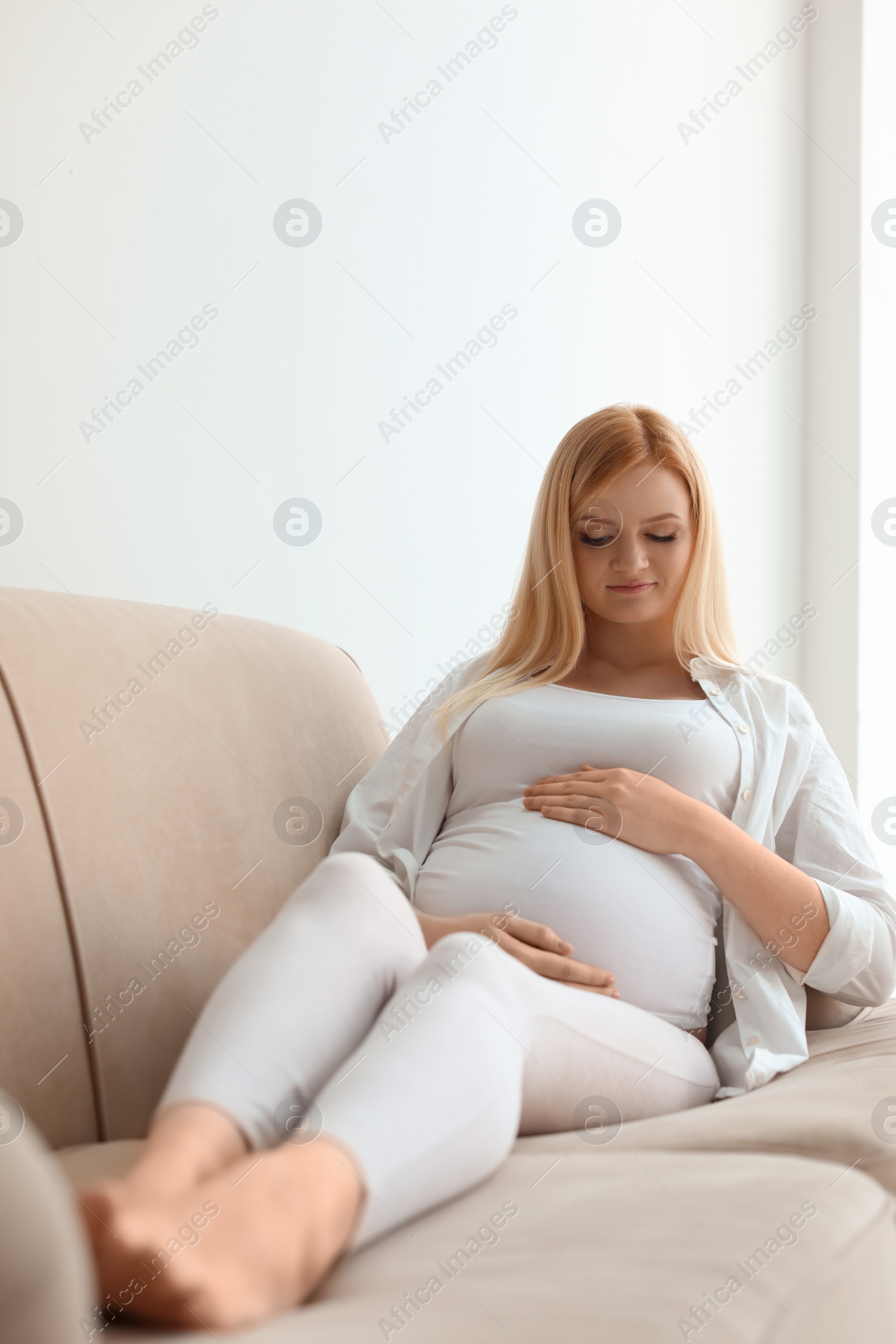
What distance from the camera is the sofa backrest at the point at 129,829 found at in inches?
36.0

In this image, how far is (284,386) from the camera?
1756 millimetres

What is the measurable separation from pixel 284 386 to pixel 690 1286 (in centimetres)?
149

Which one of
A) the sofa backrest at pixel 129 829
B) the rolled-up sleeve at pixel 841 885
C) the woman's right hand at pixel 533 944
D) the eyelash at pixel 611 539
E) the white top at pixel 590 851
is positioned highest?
the eyelash at pixel 611 539

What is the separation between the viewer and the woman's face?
1.35 m

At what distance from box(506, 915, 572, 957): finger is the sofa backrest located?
0.28 meters

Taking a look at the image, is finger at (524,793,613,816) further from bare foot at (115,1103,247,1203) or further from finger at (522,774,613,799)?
bare foot at (115,1103,247,1203)

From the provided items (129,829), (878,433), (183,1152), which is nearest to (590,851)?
(129,829)

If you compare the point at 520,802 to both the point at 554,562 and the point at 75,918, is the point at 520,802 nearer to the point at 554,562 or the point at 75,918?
the point at 554,562

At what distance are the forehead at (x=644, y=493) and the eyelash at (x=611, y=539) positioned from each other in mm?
25

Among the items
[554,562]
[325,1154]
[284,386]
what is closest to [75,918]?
[325,1154]

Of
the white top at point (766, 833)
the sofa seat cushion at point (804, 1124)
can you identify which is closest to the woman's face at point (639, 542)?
the white top at point (766, 833)

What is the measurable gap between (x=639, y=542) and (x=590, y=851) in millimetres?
422

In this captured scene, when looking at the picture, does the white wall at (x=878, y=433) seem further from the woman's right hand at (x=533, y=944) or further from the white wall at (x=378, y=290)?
the woman's right hand at (x=533, y=944)

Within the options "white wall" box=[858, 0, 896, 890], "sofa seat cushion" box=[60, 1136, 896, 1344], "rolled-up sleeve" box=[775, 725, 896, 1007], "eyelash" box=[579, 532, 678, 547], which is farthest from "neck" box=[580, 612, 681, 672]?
"white wall" box=[858, 0, 896, 890]
